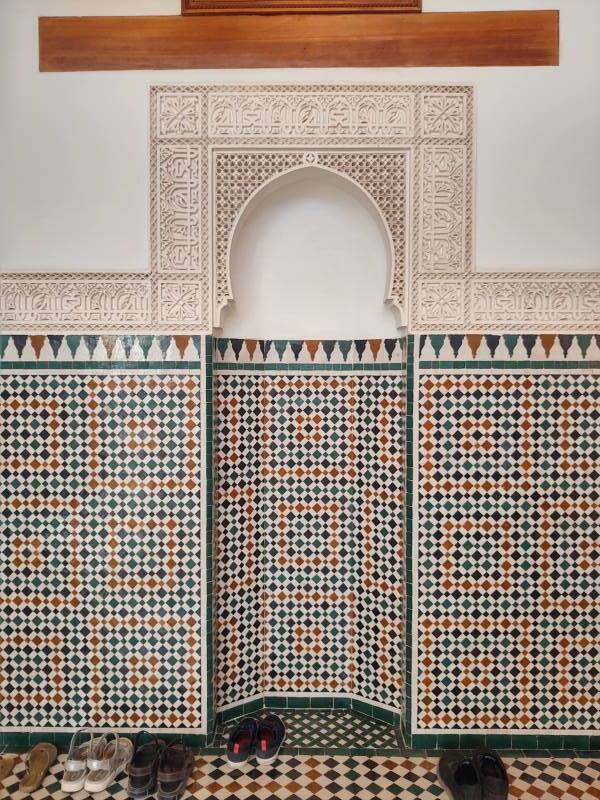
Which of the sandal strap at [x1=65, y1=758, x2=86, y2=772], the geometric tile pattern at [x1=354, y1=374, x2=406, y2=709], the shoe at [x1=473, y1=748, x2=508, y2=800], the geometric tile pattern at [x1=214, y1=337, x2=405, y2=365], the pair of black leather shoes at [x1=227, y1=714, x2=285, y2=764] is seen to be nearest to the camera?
the shoe at [x1=473, y1=748, x2=508, y2=800]

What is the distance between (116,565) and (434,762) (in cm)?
158

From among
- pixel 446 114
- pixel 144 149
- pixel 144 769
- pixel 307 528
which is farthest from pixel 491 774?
pixel 144 149

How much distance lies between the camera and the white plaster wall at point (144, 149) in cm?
241

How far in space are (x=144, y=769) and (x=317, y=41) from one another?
9.90 feet

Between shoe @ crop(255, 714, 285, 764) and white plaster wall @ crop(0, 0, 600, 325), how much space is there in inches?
80.3

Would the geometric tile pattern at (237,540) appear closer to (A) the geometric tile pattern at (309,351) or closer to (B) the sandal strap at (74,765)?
(A) the geometric tile pattern at (309,351)

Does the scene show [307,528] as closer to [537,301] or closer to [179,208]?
[537,301]

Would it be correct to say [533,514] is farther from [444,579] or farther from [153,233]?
[153,233]

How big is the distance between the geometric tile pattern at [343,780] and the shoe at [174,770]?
5 cm

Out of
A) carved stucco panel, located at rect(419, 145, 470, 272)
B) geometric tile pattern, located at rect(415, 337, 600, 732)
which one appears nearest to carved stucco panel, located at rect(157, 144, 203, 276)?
carved stucco panel, located at rect(419, 145, 470, 272)

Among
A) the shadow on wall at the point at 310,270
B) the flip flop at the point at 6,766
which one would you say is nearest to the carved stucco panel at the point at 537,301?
the shadow on wall at the point at 310,270

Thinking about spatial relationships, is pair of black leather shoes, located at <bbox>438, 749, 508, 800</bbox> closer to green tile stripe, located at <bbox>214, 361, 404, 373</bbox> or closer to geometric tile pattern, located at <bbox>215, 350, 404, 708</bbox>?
geometric tile pattern, located at <bbox>215, 350, 404, 708</bbox>

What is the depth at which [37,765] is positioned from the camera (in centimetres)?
234

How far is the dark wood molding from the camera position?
2.40 meters
